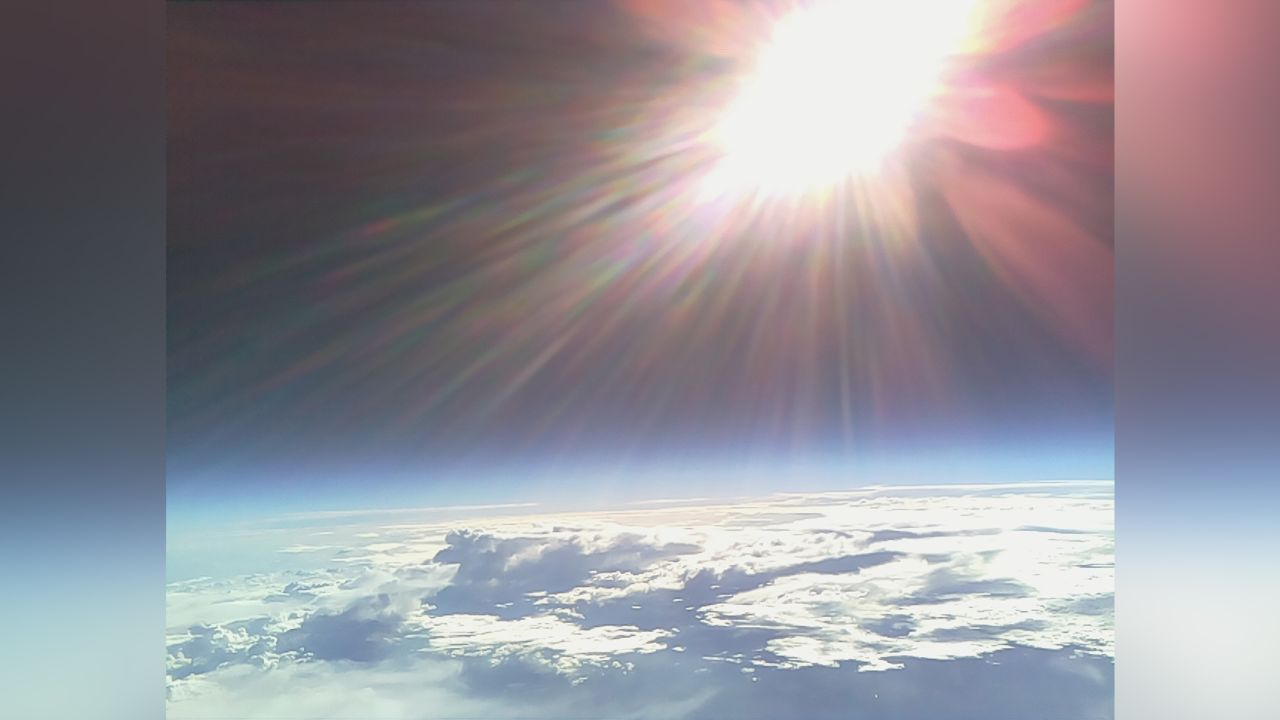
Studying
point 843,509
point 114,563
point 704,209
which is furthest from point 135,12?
point 843,509

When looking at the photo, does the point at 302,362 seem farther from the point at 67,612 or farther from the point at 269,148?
the point at 67,612

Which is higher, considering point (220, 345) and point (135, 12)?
point (135, 12)

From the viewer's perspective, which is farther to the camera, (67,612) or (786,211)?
(786,211)

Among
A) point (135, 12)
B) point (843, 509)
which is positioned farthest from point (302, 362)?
point (843, 509)

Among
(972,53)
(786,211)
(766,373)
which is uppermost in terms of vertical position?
(972,53)

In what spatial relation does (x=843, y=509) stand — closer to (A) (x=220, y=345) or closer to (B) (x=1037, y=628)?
(B) (x=1037, y=628)

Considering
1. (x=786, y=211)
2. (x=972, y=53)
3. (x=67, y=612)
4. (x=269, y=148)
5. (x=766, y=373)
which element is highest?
(x=972, y=53)

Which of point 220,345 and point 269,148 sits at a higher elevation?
point 269,148
